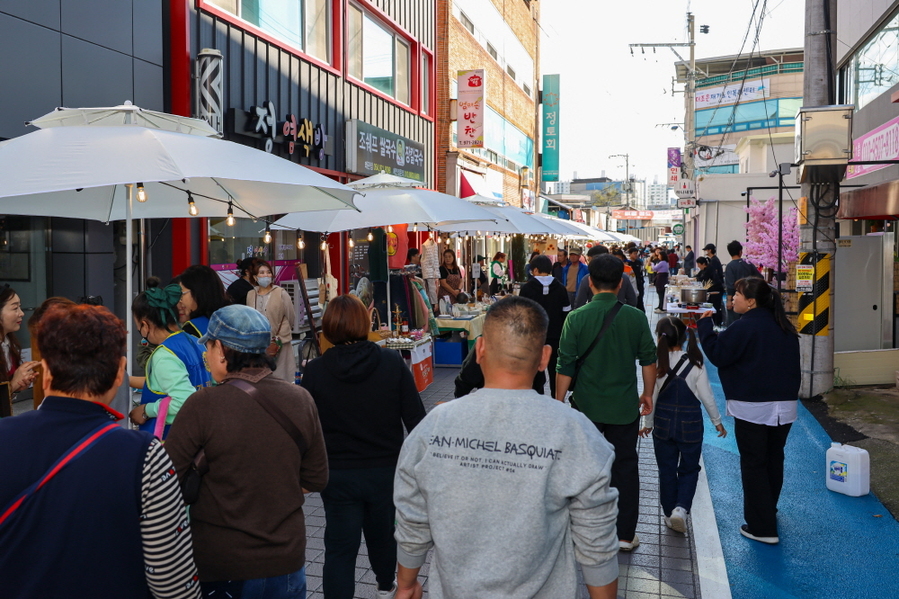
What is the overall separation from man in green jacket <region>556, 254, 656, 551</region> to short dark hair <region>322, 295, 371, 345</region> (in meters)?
1.69

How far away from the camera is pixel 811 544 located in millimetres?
5566

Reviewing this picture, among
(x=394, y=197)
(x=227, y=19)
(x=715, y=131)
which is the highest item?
(x=715, y=131)

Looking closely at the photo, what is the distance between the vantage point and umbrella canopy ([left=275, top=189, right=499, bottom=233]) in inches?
373

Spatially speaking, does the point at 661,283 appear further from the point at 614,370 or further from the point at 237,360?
the point at 237,360

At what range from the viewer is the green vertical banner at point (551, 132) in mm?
37969

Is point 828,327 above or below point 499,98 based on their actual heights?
below

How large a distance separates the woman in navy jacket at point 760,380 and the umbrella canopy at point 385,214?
463cm

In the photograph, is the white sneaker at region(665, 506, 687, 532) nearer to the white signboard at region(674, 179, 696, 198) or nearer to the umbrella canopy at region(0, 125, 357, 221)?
the umbrella canopy at region(0, 125, 357, 221)

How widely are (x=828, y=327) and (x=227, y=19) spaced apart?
375 inches

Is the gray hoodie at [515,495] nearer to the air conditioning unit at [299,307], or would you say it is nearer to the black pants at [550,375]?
the black pants at [550,375]

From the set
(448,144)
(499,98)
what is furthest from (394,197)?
(499,98)

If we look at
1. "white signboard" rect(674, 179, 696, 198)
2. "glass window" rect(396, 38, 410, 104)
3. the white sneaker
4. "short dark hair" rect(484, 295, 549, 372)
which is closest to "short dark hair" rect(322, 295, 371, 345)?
"short dark hair" rect(484, 295, 549, 372)

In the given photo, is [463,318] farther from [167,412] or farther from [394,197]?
[167,412]

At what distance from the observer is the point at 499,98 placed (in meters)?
29.5
